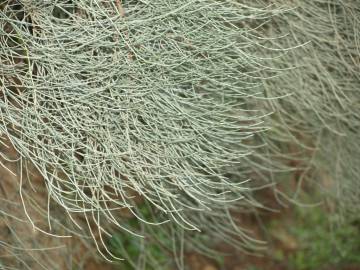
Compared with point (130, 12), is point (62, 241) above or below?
below

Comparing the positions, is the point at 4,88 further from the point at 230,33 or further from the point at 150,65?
the point at 230,33

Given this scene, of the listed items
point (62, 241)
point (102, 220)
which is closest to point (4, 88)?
point (62, 241)

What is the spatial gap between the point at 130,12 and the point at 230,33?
0.30 meters

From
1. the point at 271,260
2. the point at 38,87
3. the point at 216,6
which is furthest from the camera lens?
the point at 271,260

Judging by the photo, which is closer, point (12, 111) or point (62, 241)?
point (12, 111)

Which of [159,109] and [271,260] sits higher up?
[159,109]

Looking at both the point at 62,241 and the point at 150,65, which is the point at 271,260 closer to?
the point at 62,241

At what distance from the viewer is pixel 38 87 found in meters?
1.80

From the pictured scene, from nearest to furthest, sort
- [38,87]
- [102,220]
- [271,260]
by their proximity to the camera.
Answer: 1. [38,87]
2. [102,220]
3. [271,260]

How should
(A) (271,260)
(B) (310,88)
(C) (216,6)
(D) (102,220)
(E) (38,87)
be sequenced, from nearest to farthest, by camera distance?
(E) (38,87)
(C) (216,6)
(B) (310,88)
(D) (102,220)
(A) (271,260)

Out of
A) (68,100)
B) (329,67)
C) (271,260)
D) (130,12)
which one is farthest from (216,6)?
(271,260)

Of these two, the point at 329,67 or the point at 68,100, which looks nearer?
the point at 68,100

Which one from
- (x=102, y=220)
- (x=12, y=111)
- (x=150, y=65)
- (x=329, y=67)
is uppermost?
(x=150, y=65)

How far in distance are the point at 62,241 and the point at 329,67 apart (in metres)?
1.26
